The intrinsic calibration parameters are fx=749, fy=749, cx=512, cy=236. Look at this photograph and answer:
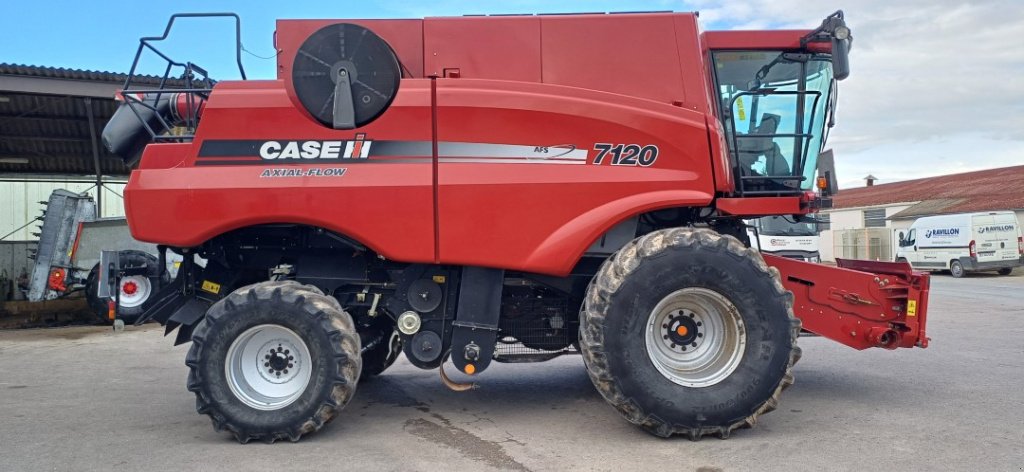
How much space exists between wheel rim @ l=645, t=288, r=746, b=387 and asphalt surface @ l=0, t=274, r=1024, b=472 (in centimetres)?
49

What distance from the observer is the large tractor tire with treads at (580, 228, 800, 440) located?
17.5 feet

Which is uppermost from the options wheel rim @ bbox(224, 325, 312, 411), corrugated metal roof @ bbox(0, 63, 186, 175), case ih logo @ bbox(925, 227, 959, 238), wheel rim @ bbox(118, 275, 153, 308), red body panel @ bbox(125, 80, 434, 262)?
corrugated metal roof @ bbox(0, 63, 186, 175)

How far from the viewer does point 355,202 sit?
219 inches

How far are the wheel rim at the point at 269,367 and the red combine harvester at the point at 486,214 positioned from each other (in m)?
0.02

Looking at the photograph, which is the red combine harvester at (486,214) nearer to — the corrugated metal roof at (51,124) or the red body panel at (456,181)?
the red body panel at (456,181)

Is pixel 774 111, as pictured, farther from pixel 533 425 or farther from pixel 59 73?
pixel 59 73

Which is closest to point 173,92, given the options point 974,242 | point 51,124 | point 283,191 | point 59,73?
point 283,191

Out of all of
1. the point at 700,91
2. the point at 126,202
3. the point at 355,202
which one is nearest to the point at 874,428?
the point at 700,91

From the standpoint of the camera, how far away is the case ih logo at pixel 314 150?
5.60 metres

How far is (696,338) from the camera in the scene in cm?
567

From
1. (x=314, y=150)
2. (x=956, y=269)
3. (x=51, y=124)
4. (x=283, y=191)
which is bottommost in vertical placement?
(x=956, y=269)

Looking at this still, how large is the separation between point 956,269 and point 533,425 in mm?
26812

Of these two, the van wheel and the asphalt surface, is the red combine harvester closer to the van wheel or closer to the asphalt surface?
the asphalt surface

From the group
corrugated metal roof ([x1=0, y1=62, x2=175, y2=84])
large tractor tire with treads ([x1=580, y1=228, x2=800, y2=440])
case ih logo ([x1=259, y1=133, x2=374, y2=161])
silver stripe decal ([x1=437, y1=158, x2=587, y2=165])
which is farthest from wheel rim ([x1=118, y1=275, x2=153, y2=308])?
corrugated metal roof ([x1=0, y1=62, x2=175, y2=84])
